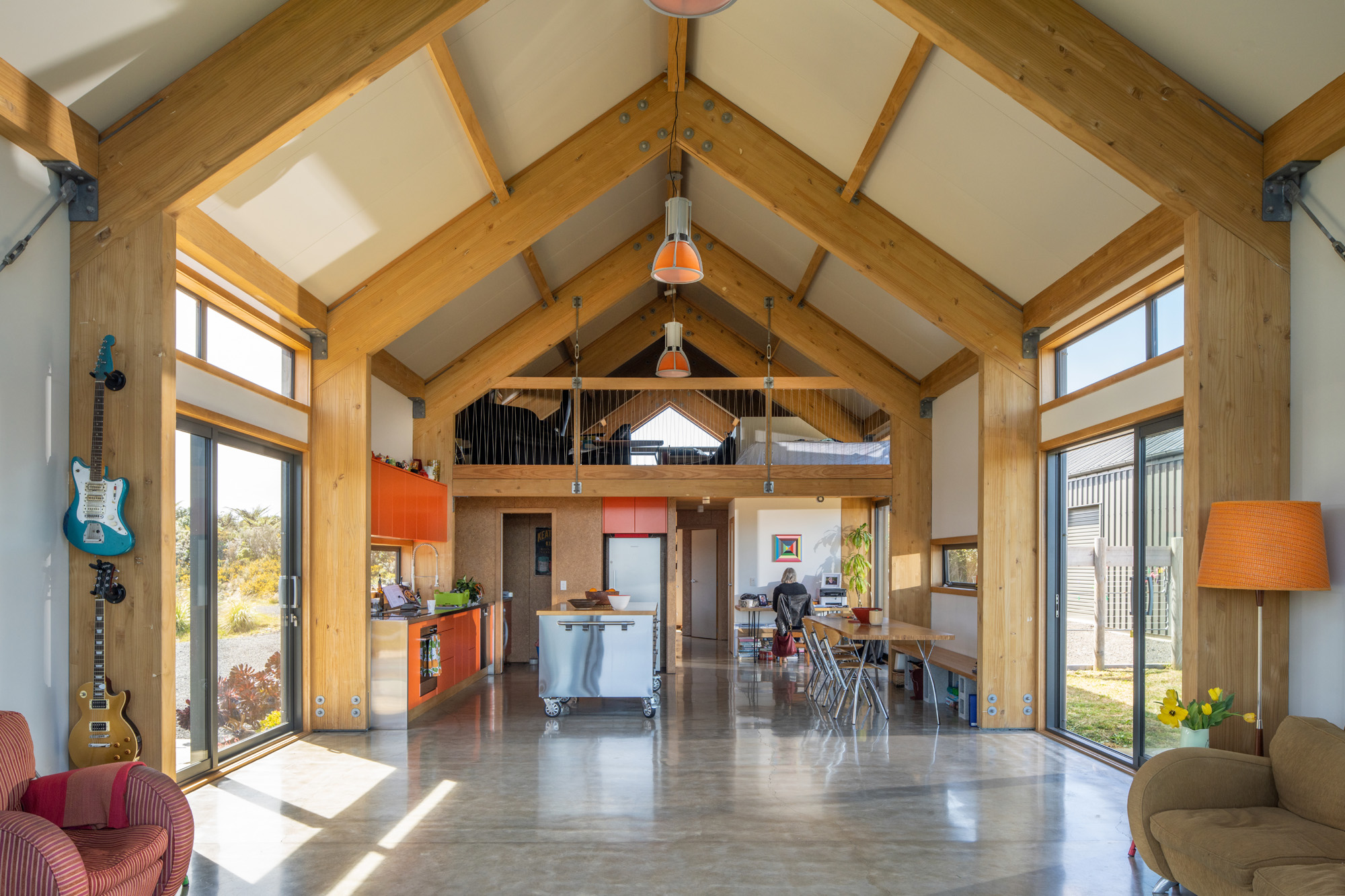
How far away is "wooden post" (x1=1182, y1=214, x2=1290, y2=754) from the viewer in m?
4.12

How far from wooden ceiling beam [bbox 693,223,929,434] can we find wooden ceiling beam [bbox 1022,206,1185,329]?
114 inches

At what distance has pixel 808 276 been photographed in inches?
364

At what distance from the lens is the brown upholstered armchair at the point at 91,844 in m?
2.54

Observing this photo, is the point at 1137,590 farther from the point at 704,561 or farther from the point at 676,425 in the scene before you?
the point at 704,561

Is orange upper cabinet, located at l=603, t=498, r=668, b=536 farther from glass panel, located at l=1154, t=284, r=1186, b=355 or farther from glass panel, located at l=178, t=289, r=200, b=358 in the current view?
glass panel, located at l=1154, t=284, r=1186, b=355

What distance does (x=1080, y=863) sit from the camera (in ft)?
12.9

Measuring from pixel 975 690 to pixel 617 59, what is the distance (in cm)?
590

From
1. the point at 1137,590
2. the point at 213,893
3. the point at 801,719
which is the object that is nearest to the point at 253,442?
the point at 213,893

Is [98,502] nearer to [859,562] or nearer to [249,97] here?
[249,97]

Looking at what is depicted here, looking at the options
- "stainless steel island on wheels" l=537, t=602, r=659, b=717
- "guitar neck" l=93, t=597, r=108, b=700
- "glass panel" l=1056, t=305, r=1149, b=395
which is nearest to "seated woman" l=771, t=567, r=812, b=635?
"stainless steel island on wheels" l=537, t=602, r=659, b=717

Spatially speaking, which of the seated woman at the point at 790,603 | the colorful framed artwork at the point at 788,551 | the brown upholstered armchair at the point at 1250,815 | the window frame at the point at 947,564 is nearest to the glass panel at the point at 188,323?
the brown upholstered armchair at the point at 1250,815

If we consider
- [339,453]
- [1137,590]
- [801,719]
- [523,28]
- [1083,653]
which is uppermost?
[523,28]

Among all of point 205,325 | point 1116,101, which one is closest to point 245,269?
point 205,325

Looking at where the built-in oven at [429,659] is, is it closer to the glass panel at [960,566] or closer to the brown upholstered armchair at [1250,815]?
the glass panel at [960,566]
